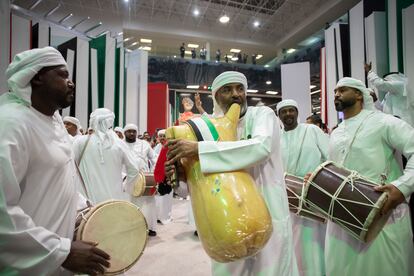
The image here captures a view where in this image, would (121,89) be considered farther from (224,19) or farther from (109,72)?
(224,19)

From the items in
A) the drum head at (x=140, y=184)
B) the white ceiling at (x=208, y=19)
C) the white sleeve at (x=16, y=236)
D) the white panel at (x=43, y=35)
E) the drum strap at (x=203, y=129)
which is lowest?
the drum head at (x=140, y=184)

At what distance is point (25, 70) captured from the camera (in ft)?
4.83

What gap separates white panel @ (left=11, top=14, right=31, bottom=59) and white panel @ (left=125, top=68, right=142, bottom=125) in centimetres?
441

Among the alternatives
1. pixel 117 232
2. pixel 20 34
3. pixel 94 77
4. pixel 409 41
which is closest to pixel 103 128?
pixel 117 232

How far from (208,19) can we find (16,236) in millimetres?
17890

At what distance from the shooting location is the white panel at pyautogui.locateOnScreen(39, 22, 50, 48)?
792 centimetres

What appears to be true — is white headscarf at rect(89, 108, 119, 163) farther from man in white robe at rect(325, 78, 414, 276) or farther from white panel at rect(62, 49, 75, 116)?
white panel at rect(62, 49, 75, 116)

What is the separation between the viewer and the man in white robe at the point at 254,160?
4.74ft

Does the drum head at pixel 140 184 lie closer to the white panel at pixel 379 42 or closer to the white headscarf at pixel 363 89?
the white headscarf at pixel 363 89

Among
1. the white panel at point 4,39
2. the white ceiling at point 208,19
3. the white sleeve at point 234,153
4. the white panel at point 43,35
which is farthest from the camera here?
the white ceiling at point 208,19

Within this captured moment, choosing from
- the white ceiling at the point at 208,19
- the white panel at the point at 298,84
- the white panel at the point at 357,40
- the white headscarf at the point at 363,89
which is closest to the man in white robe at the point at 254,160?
the white headscarf at the point at 363,89

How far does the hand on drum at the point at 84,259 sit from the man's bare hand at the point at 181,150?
0.51m

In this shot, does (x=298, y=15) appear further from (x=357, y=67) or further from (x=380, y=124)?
(x=380, y=124)

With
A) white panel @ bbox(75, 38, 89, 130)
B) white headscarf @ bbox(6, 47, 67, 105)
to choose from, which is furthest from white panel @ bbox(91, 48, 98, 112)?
white headscarf @ bbox(6, 47, 67, 105)
